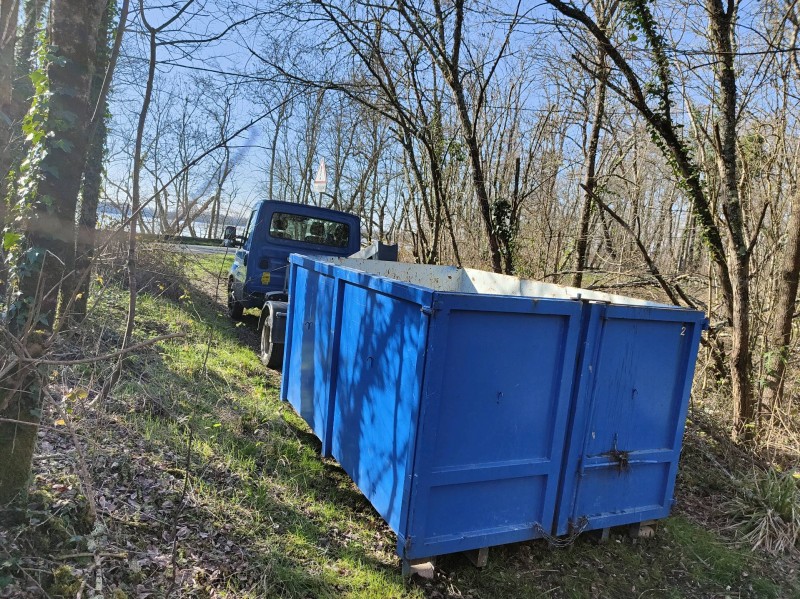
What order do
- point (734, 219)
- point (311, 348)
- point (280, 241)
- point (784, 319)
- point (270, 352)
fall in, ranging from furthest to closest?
point (280, 241) → point (270, 352) → point (784, 319) → point (734, 219) → point (311, 348)

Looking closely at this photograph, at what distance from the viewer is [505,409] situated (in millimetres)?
3277

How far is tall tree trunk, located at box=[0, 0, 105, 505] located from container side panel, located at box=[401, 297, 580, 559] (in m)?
2.06

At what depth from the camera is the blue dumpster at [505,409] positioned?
10.1ft

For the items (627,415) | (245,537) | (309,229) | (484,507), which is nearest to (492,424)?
(484,507)

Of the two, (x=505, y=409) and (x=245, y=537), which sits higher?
(x=505, y=409)

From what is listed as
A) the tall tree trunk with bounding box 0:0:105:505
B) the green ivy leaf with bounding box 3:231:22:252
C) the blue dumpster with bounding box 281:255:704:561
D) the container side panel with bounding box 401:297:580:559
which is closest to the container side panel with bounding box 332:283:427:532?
the blue dumpster with bounding box 281:255:704:561

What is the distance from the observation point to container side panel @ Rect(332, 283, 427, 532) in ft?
10.2

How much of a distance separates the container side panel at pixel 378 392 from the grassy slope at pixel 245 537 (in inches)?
14.4

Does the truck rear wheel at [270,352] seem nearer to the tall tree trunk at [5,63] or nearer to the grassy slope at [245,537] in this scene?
the grassy slope at [245,537]

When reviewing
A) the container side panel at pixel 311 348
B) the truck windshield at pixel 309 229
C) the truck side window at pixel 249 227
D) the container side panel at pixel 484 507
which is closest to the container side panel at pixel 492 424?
the container side panel at pixel 484 507

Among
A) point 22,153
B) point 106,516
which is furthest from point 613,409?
point 22,153

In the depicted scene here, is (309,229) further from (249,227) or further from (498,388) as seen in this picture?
(498,388)

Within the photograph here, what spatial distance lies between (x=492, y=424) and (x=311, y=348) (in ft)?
7.77

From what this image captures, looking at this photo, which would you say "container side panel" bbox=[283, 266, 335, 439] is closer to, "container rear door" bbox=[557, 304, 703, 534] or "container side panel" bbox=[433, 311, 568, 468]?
"container side panel" bbox=[433, 311, 568, 468]
